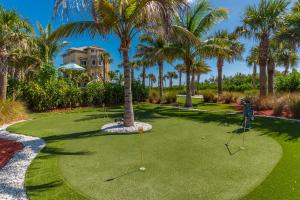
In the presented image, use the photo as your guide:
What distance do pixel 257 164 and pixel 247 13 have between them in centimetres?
1470

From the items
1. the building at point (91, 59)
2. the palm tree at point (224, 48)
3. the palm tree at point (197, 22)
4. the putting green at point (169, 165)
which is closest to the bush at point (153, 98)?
the palm tree at point (197, 22)

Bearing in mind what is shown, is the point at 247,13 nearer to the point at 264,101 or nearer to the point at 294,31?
the point at 294,31

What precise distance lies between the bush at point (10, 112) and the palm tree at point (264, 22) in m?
15.0

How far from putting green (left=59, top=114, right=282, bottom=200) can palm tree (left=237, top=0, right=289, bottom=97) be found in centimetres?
1018

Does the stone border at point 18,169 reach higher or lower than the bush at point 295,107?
lower

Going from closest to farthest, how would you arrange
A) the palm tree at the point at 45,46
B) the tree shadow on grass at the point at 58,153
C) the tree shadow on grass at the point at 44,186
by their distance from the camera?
the tree shadow on grass at the point at 44,186
the tree shadow on grass at the point at 58,153
the palm tree at the point at 45,46

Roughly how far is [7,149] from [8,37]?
28.6ft

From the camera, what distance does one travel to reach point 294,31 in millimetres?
13453

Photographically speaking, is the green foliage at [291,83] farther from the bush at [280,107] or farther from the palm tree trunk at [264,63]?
the bush at [280,107]

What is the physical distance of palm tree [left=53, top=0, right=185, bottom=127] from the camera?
8266 mm

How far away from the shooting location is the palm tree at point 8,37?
13180 mm

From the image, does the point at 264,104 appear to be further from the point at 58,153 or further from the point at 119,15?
the point at 58,153

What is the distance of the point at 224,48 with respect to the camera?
55.3 ft

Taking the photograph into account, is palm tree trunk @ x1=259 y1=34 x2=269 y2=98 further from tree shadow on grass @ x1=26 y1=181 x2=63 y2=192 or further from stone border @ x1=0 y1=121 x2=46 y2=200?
tree shadow on grass @ x1=26 y1=181 x2=63 y2=192
